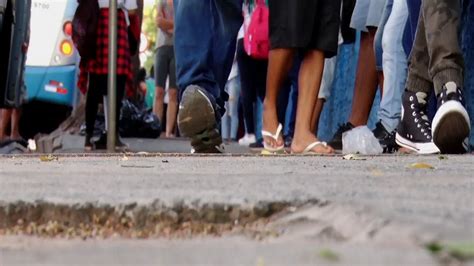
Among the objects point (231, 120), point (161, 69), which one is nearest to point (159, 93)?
point (161, 69)

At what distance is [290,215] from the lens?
1546 mm

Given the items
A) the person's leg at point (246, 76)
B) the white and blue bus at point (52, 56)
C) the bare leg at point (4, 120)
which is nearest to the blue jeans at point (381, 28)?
the person's leg at point (246, 76)

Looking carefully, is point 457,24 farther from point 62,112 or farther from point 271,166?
point 62,112

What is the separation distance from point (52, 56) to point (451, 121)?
8.08 m

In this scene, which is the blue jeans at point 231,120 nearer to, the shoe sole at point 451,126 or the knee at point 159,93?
the knee at point 159,93

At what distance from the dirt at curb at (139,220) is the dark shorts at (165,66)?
10059 millimetres

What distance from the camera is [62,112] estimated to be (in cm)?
1146

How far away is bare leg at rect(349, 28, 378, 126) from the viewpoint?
552 cm

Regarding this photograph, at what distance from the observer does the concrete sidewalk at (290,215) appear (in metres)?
1.27

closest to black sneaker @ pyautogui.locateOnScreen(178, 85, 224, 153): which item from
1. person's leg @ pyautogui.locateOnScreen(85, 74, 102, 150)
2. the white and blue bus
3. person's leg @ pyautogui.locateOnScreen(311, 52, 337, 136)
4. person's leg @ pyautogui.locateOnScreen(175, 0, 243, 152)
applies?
person's leg @ pyautogui.locateOnScreen(175, 0, 243, 152)

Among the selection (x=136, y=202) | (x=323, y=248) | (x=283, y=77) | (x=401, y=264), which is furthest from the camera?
(x=283, y=77)

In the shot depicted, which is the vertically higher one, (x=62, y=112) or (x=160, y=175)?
(x=160, y=175)

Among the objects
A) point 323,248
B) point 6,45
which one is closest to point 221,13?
point 6,45

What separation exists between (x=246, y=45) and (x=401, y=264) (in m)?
6.54
